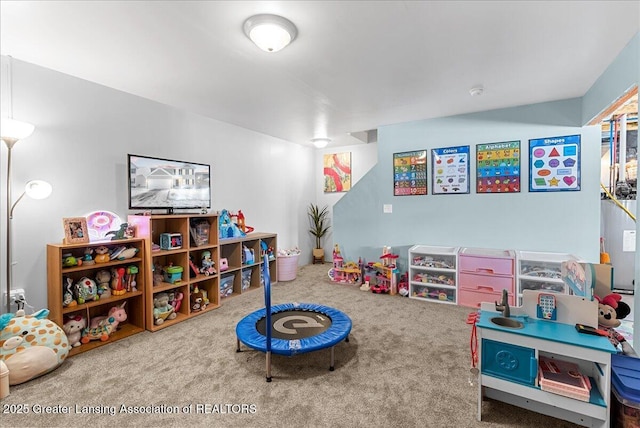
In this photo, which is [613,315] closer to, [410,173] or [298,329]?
[298,329]

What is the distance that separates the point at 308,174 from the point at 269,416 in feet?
16.9

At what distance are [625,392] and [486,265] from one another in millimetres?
2359

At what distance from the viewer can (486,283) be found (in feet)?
12.1

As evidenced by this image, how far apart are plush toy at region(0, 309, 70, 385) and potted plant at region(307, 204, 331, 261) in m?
4.53

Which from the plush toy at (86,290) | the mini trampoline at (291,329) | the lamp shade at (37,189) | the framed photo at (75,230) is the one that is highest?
the lamp shade at (37,189)

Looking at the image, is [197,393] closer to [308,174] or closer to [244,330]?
[244,330]

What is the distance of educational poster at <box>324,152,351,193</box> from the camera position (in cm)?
644

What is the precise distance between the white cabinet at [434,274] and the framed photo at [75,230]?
12.4 feet

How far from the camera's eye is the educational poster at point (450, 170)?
4.18 m

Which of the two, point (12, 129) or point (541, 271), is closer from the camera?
point (12, 129)

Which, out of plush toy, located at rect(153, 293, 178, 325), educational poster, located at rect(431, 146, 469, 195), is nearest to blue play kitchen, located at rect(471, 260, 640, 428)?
educational poster, located at rect(431, 146, 469, 195)

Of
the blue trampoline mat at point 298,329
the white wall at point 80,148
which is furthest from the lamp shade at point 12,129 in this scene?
the blue trampoline mat at point 298,329

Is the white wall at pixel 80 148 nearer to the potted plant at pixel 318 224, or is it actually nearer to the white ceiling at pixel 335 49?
the white ceiling at pixel 335 49

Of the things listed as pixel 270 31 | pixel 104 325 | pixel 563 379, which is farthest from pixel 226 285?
pixel 563 379
